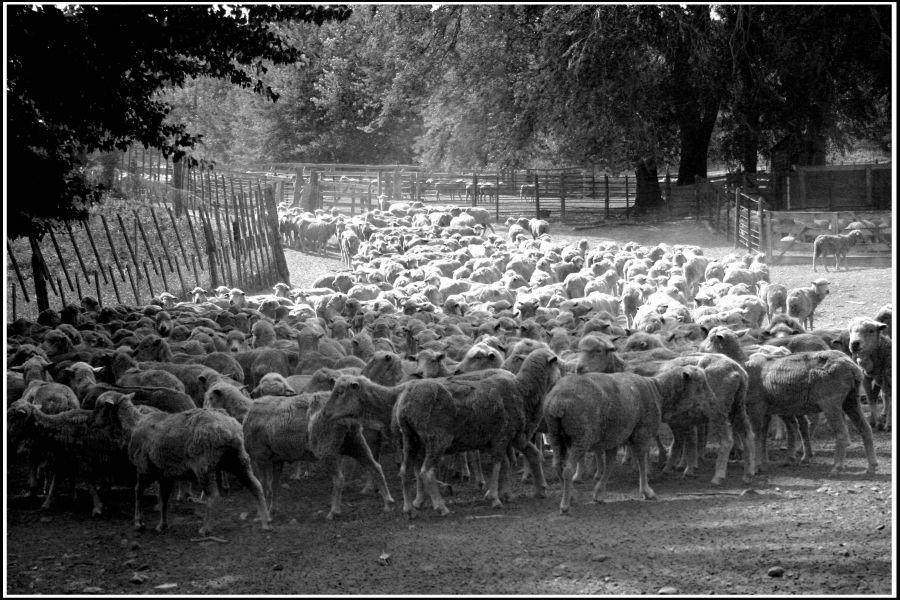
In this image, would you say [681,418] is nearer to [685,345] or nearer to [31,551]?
[685,345]

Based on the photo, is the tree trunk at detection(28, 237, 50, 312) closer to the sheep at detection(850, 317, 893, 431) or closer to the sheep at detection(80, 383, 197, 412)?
the sheep at detection(80, 383, 197, 412)

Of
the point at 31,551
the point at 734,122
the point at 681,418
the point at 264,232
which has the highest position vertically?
the point at 734,122

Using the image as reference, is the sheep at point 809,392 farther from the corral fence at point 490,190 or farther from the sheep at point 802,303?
the corral fence at point 490,190

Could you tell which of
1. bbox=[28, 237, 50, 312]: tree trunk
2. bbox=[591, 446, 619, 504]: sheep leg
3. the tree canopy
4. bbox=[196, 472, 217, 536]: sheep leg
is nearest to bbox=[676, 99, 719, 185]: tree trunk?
the tree canopy

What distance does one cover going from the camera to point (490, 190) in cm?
4669

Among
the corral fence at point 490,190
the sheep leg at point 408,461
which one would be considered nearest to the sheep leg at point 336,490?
the sheep leg at point 408,461

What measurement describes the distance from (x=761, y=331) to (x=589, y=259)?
12457 mm

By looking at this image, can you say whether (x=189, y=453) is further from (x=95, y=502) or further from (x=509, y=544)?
(x=509, y=544)

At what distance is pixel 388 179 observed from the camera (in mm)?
50125

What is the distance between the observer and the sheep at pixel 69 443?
9.70 m

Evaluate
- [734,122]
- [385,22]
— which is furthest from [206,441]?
[734,122]

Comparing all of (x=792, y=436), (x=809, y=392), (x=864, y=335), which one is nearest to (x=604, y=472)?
(x=809, y=392)

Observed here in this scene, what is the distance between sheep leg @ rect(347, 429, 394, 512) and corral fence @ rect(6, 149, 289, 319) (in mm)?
10478

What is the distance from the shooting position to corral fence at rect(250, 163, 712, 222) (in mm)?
43000
